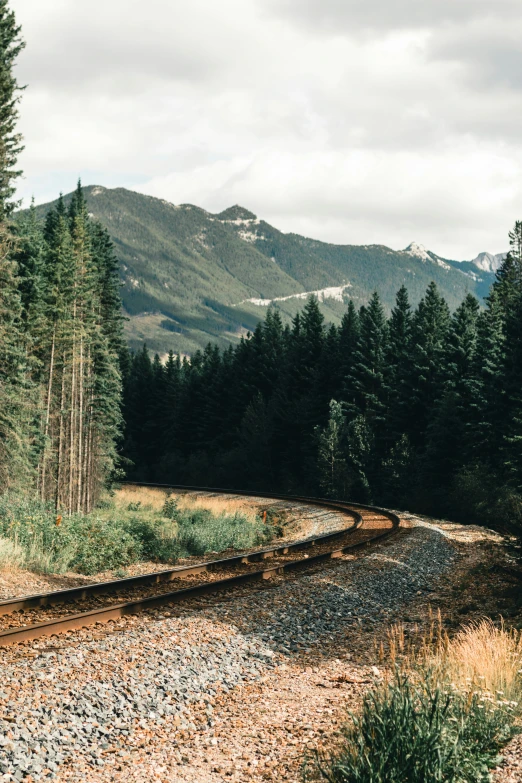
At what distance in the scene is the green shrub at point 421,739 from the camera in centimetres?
561

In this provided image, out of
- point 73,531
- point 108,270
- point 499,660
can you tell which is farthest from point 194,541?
point 108,270

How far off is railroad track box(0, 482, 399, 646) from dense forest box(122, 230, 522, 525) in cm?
1246

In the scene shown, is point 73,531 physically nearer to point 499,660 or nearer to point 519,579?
point 519,579

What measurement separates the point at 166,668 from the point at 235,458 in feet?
191

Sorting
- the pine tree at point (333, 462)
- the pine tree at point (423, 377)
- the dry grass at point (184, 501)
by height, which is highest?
the pine tree at point (423, 377)

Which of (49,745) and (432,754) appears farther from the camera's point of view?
(49,745)

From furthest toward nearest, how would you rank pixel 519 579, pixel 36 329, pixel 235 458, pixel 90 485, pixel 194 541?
pixel 235 458 < pixel 90 485 < pixel 36 329 < pixel 194 541 < pixel 519 579

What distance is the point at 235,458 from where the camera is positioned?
6650 cm

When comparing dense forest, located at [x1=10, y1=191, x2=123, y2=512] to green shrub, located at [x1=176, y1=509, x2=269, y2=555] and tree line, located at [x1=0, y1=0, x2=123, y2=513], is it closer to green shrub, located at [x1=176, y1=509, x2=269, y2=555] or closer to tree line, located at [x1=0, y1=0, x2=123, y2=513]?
tree line, located at [x1=0, y1=0, x2=123, y2=513]

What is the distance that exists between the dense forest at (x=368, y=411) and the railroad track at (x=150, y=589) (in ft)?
40.9

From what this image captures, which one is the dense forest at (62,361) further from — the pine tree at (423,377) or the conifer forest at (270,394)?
the pine tree at (423,377)

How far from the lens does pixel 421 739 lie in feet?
19.1

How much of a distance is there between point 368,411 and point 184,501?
58.4 feet

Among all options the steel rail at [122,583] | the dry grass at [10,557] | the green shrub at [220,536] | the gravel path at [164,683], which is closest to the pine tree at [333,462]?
the green shrub at [220,536]
